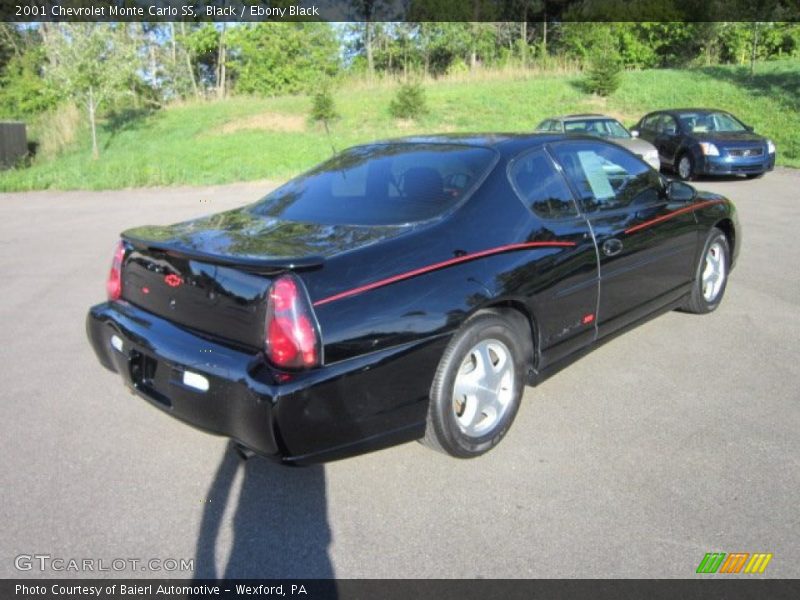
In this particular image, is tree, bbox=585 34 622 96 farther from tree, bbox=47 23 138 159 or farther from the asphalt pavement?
the asphalt pavement

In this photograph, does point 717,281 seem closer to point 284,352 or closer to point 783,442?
point 783,442

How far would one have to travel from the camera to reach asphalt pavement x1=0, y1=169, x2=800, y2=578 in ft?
8.43

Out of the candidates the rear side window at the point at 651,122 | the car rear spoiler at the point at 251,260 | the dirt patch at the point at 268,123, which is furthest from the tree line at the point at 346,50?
the car rear spoiler at the point at 251,260

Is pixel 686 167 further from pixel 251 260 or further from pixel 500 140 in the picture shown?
pixel 251 260

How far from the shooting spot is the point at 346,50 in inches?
2336

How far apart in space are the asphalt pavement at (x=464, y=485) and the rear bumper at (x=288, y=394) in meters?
0.36

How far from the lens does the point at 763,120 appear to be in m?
21.0

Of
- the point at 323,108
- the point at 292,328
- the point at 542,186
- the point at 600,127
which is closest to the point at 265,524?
the point at 292,328

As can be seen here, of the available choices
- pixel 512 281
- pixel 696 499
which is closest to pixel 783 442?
pixel 696 499

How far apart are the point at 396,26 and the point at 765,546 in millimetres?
57851

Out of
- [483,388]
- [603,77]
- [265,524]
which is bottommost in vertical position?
[265,524]

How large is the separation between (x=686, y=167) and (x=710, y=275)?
404 inches

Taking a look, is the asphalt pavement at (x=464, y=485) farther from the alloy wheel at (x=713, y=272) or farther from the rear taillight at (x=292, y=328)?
the rear taillight at (x=292, y=328)

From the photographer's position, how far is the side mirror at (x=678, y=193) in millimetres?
4613
